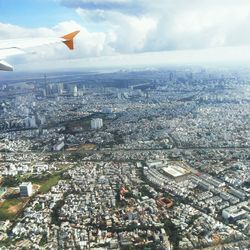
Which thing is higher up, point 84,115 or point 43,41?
point 43,41

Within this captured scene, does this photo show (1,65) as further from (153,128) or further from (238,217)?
(153,128)

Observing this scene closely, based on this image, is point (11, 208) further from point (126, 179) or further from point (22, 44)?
point (22, 44)

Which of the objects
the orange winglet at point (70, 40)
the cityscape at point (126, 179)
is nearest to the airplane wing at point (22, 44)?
the orange winglet at point (70, 40)

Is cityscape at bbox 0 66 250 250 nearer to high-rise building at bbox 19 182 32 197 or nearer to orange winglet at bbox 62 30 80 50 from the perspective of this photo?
high-rise building at bbox 19 182 32 197

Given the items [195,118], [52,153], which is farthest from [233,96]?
[52,153]

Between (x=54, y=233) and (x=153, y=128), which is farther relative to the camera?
(x=153, y=128)

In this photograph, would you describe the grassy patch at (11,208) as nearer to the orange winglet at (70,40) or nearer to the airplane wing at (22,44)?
the airplane wing at (22,44)

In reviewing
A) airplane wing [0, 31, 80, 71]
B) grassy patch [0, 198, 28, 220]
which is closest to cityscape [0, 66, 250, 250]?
grassy patch [0, 198, 28, 220]
